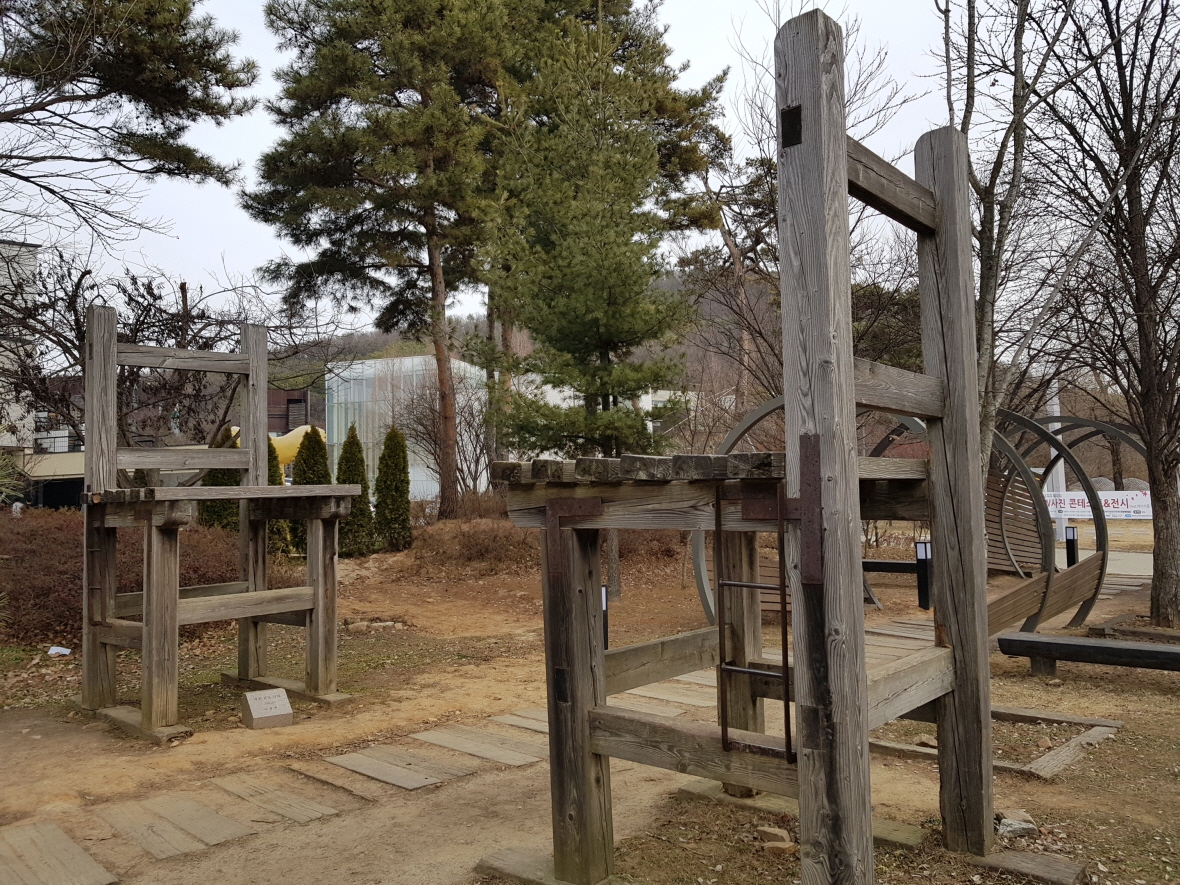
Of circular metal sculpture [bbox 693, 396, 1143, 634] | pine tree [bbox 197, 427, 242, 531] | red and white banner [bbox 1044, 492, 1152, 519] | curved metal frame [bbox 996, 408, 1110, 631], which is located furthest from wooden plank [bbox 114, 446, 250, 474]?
red and white banner [bbox 1044, 492, 1152, 519]

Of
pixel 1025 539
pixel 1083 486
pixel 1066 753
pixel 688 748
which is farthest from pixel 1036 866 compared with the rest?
pixel 1025 539

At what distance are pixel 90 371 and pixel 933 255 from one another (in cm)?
557

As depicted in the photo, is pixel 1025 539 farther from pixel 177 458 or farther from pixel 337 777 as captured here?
pixel 177 458

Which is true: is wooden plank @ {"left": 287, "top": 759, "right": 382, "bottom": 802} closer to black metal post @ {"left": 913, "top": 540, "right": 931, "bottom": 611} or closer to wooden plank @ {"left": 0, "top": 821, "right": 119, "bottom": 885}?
wooden plank @ {"left": 0, "top": 821, "right": 119, "bottom": 885}

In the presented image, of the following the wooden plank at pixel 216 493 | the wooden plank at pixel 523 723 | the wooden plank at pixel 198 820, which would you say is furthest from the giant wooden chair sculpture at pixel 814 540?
the wooden plank at pixel 216 493

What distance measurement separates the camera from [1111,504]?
1423cm

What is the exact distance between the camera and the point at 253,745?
5512 mm

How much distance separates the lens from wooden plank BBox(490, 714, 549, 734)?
18.9ft

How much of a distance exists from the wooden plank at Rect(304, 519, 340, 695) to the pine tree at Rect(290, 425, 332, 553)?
1015 centimetres

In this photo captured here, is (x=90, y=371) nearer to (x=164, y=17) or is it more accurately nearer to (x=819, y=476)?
(x=819, y=476)

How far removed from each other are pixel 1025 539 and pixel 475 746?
25.8 feet

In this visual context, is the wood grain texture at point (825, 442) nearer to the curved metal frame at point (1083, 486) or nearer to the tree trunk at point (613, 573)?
the curved metal frame at point (1083, 486)

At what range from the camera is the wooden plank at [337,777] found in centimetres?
455

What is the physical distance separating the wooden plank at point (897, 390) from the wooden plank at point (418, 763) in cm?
304
